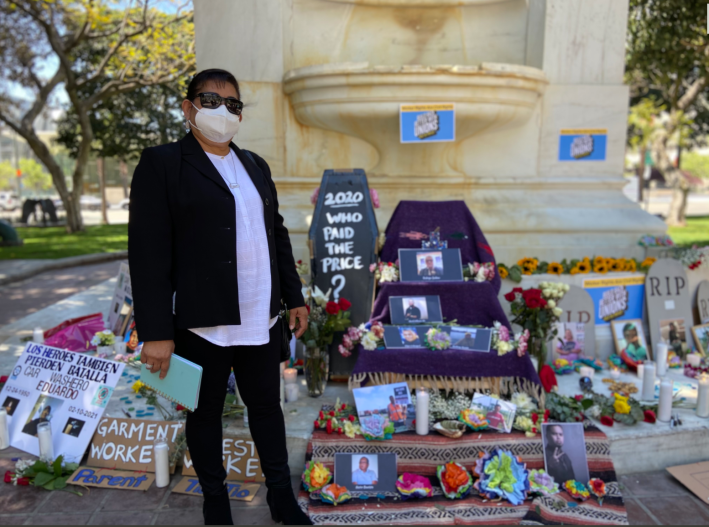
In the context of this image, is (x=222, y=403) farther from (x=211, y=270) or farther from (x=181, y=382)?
(x=211, y=270)

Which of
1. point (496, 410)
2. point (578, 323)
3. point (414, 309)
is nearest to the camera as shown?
point (496, 410)

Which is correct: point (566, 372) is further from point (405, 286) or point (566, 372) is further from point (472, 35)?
point (472, 35)

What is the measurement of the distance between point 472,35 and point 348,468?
429 centimetres

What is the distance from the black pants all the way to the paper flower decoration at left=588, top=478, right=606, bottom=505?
5.10 feet

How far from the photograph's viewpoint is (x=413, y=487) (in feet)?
8.98

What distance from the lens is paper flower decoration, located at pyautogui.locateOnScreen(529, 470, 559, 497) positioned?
2736 mm

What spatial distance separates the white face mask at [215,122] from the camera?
2.08m

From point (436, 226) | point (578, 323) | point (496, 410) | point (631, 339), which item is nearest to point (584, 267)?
point (578, 323)

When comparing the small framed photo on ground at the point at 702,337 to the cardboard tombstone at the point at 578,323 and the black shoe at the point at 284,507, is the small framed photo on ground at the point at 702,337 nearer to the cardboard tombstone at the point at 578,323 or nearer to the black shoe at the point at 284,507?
the cardboard tombstone at the point at 578,323

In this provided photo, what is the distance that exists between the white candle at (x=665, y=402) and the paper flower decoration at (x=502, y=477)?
3.36 feet

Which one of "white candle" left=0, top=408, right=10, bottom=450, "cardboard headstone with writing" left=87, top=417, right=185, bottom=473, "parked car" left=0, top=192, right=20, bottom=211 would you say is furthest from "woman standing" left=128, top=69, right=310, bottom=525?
"parked car" left=0, top=192, right=20, bottom=211

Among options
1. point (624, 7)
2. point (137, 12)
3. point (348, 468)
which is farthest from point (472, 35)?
point (137, 12)

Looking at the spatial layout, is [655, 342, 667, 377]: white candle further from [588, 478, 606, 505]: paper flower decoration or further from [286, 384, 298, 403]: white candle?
[286, 384, 298, 403]: white candle

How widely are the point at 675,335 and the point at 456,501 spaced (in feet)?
9.73
